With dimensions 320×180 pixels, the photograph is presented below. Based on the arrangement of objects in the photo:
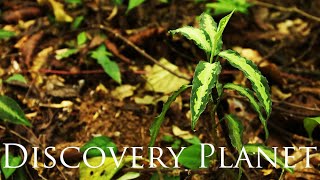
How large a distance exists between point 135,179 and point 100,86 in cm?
62

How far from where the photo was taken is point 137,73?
90.2 inches

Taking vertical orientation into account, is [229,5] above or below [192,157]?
above

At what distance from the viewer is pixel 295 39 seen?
2.56 m

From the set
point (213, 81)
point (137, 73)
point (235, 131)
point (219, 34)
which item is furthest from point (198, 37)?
point (137, 73)

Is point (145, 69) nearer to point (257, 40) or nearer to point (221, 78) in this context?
point (221, 78)

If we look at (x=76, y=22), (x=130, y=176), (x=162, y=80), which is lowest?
(x=130, y=176)

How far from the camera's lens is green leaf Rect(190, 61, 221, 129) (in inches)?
50.6

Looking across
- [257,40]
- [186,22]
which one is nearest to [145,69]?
[186,22]

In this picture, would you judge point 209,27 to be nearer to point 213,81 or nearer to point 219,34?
point 219,34

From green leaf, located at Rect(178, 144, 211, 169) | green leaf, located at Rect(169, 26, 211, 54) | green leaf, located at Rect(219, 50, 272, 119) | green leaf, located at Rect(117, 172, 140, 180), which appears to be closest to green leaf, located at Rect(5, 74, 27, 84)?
green leaf, located at Rect(117, 172, 140, 180)

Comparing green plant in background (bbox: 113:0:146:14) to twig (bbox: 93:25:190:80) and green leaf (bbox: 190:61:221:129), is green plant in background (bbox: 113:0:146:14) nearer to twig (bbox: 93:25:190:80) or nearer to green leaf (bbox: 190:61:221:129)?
twig (bbox: 93:25:190:80)

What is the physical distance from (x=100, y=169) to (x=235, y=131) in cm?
54

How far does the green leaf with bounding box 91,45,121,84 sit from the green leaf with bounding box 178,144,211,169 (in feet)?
1.89

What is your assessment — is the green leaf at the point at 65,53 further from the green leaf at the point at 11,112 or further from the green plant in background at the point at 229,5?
the green plant in background at the point at 229,5
